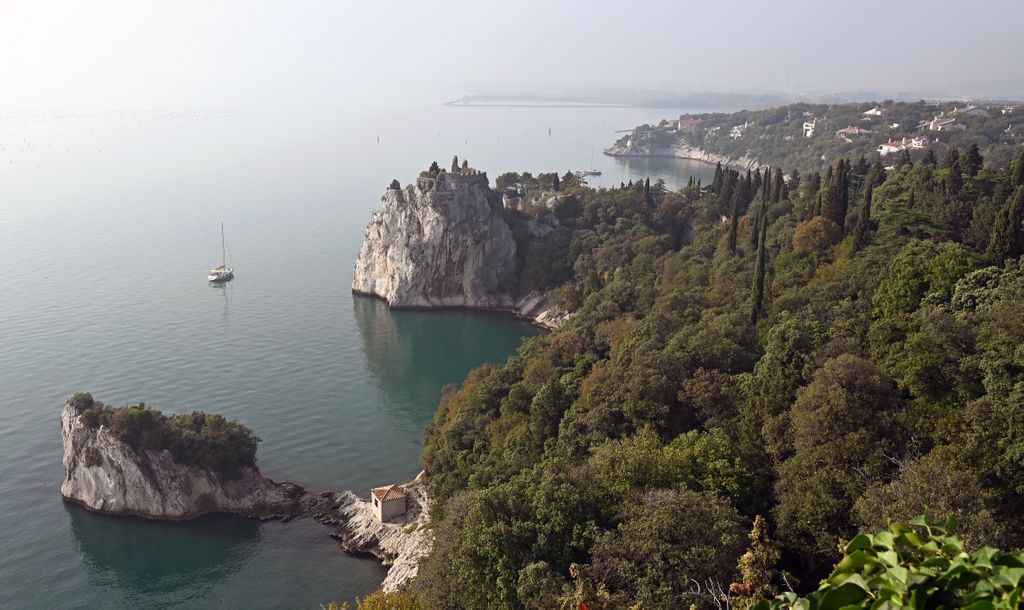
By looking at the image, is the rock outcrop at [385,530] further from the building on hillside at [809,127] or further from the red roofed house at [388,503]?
the building on hillside at [809,127]

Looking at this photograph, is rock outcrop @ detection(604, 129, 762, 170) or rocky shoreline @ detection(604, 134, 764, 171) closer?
rocky shoreline @ detection(604, 134, 764, 171)

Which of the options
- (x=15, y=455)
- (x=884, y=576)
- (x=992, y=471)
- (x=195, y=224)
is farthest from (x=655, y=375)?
(x=195, y=224)

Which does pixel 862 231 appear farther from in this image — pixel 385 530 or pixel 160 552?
pixel 160 552

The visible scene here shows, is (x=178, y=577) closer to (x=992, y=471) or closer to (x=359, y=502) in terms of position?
(x=359, y=502)

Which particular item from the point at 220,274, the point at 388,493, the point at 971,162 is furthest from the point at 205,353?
the point at 971,162

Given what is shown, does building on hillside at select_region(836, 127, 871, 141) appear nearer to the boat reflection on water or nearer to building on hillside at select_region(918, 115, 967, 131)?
building on hillside at select_region(918, 115, 967, 131)

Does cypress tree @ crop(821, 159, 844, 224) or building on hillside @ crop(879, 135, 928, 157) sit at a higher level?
building on hillside @ crop(879, 135, 928, 157)

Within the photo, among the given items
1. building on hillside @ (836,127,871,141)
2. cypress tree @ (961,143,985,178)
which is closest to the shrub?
cypress tree @ (961,143,985,178)
